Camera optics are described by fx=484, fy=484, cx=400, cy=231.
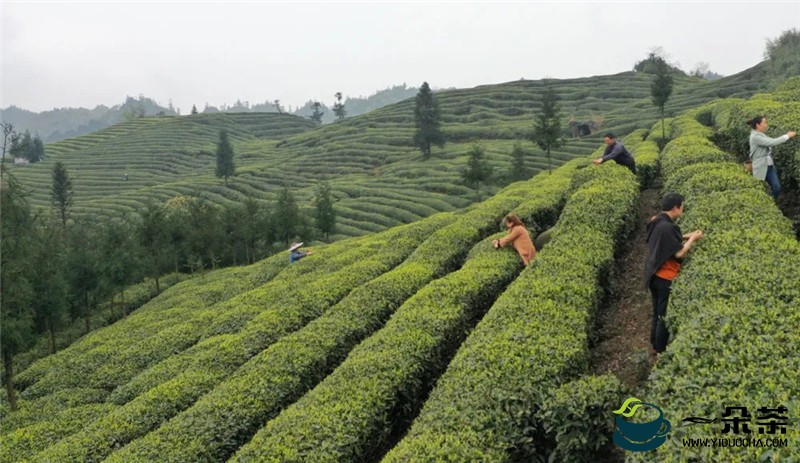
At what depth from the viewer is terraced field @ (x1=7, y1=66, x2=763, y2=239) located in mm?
70688

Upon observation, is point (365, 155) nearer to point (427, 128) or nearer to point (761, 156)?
point (427, 128)

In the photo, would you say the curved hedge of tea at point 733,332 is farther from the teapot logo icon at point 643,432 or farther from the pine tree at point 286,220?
the pine tree at point 286,220

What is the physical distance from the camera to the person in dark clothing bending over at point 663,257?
8.70 m

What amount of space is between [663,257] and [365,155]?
88.9 meters

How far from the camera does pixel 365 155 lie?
95500 millimetres

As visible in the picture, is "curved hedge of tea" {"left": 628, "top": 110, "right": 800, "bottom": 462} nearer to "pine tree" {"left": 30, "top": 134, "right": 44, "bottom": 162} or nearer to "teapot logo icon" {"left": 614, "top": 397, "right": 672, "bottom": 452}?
"teapot logo icon" {"left": 614, "top": 397, "right": 672, "bottom": 452}

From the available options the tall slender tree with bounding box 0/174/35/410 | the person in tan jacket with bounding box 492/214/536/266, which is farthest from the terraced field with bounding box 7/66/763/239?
the person in tan jacket with bounding box 492/214/536/266

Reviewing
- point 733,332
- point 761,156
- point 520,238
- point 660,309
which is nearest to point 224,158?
point 520,238

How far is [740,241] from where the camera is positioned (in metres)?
9.15

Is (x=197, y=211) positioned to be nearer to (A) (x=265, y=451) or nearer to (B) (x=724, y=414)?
(A) (x=265, y=451)

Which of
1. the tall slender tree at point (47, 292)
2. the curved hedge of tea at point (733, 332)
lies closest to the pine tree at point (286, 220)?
the tall slender tree at point (47, 292)

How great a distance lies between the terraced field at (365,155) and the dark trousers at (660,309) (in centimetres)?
5155

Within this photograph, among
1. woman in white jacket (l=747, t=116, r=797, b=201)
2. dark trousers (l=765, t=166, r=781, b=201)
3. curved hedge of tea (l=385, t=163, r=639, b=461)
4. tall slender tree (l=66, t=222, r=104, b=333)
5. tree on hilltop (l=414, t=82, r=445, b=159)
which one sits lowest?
tall slender tree (l=66, t=222, r=104, b=333)

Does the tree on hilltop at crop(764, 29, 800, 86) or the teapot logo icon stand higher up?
the tree on hilltop at crop(764, 29, 800, 86)
